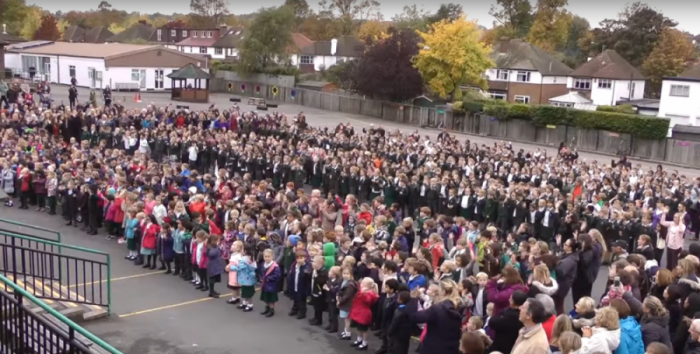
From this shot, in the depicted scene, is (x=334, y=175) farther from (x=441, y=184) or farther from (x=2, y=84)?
(x=2, y=84)

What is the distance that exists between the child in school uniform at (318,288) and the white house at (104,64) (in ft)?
163

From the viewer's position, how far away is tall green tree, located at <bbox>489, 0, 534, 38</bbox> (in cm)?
9438

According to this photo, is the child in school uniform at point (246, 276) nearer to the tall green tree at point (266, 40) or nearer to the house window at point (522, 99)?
the house window at point (522, 99)

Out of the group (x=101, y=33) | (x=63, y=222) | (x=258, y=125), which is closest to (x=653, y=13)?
(x=258, y=125)

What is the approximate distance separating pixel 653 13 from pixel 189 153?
60.1m

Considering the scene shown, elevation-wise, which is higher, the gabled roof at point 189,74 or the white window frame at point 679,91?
the white window frame at point 679,91

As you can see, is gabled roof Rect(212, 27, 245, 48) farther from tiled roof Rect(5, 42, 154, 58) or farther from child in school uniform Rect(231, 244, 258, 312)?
child in school uniform Rect(231, 244, 258, 312)

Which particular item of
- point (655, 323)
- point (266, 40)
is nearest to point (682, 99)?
point (266, 40)

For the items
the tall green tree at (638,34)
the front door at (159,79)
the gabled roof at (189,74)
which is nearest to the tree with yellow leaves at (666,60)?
the tall green tree at (638,34)

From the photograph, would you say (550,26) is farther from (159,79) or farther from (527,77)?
(159,79)

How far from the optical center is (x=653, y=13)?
2771 inches

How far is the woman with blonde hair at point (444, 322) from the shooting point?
876 centimetres

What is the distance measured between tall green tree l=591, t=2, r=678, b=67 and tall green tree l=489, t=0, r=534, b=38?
69.7 feet

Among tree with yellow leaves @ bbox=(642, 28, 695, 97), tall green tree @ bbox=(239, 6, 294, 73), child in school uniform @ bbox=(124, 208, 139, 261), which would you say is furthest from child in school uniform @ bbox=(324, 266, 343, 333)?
tree with yellow leaves @ bbox=(642, 28, 695, 97)
